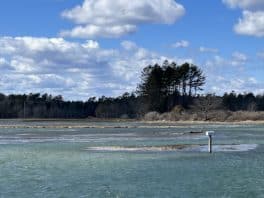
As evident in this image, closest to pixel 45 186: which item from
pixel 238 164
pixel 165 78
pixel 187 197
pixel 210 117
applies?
pixel 187 197

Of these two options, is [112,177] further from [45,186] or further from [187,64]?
[187,64]

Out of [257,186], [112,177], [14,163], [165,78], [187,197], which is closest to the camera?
[187,197]

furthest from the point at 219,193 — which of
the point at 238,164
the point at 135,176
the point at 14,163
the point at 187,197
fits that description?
the point at 14,163

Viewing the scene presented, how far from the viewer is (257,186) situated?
21.6 m

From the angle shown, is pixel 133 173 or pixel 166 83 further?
pixel 166 83

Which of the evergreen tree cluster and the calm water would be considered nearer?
the calm water

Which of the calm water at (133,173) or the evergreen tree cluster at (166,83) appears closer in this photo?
the calm water at (133,173)

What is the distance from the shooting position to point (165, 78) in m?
149

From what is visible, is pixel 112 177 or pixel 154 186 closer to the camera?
pixel 154 186

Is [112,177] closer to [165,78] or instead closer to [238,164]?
[238,164]

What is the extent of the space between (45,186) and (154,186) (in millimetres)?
4399

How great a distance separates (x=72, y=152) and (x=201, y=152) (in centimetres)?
902

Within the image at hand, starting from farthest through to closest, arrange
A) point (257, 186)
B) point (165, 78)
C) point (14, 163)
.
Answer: point (165, 78), point (14, 163), point (257, 186)

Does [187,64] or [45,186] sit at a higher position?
[187,64]
